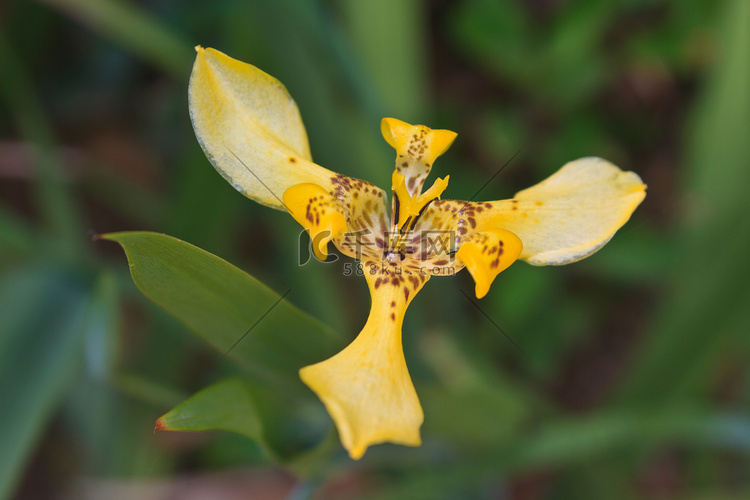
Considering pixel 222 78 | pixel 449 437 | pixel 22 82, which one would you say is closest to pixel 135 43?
pixel 22 82

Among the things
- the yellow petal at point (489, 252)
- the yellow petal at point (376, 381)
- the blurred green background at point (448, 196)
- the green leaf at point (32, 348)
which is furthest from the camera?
the blurred green background at point (448, 196)

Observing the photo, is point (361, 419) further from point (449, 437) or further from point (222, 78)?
point (449, 437)

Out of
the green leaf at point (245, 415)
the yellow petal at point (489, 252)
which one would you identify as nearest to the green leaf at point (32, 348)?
the green leaf at point (245, 415)

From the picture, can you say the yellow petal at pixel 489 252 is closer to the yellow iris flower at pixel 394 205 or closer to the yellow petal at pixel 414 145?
the yellow iris flower at pixel 394 205

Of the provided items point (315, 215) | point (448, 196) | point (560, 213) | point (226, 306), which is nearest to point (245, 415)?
point (226, 306)

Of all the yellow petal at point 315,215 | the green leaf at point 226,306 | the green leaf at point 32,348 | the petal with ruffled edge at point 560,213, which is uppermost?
the petal with ruffled edge at point 560,213

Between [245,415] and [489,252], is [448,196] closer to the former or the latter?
[489,252]
